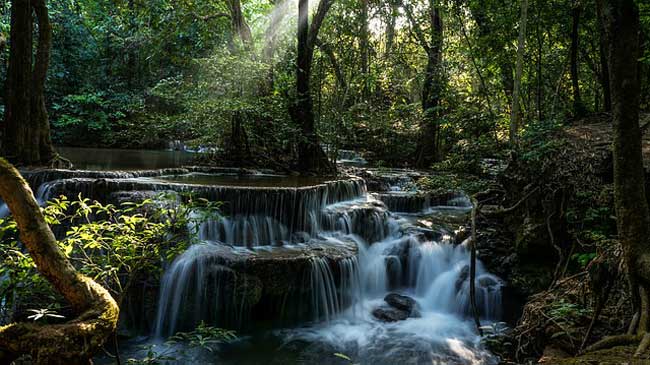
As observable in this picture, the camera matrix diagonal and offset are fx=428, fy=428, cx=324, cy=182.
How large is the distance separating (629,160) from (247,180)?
893cm

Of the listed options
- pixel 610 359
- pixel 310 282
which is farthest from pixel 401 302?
pixel 610 359

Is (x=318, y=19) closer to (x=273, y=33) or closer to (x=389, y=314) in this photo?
(x=273, y=33)

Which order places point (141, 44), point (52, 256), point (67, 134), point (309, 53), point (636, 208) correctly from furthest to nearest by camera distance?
1. point (67, 134)
2. point (141, 44)
3. point (309, 53)
4. point (636, 208)
5. point (52, 256)

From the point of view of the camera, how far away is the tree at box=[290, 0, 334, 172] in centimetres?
1244

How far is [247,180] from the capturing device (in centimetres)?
1102

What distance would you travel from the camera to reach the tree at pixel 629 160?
2916 millimetres

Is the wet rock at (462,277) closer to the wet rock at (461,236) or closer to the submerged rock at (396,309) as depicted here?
the wet rock at (461,236)

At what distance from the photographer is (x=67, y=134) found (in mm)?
21219

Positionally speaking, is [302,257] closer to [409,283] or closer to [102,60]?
[409,283]

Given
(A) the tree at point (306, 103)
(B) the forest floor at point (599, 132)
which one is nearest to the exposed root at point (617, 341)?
(B) the forest floor at point (599, 132)

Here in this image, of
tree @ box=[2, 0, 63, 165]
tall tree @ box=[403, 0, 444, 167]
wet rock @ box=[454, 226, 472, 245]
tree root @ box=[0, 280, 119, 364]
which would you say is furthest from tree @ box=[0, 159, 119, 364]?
tall tree @ box=[403, 0, 444, 167]

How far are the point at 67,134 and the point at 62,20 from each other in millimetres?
5699

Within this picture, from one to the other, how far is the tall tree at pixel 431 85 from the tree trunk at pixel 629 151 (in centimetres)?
981

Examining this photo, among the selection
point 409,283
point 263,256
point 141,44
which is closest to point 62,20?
point 141,44
